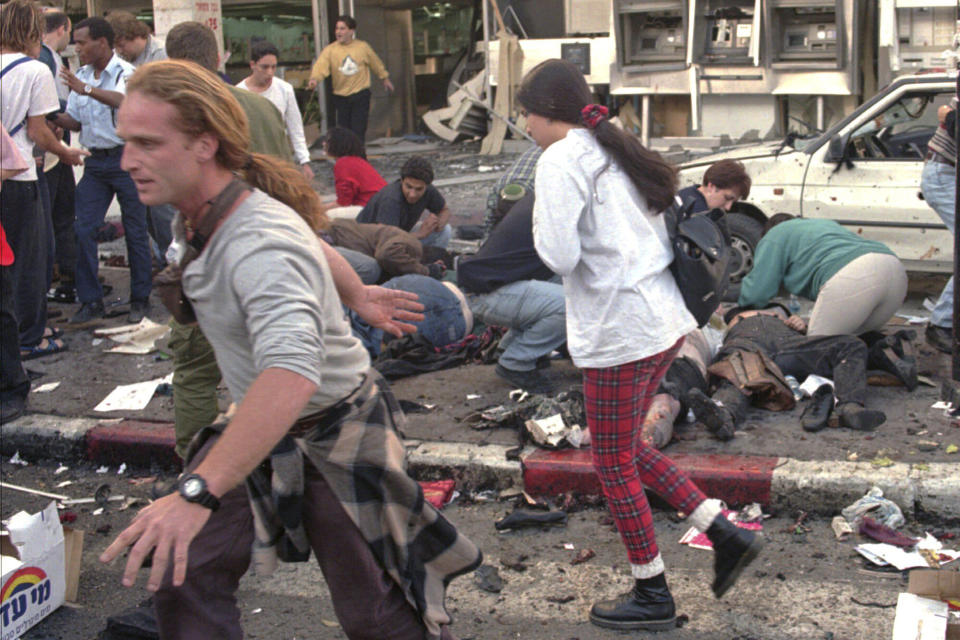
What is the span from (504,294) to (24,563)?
2.93m

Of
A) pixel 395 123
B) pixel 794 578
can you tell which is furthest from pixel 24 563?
pixel 395 123

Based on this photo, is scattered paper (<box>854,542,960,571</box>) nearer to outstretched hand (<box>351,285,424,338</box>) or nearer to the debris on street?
the debris on street

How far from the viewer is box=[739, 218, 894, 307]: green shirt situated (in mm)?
5969

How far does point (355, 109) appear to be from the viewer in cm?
1570

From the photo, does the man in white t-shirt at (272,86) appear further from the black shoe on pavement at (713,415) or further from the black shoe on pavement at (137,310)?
the black shoe on pavement at (713,415)

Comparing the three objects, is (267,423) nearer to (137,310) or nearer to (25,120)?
(25,120)

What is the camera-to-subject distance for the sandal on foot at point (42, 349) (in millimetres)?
7066

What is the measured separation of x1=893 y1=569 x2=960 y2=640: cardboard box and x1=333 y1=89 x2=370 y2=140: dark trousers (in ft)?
42.7

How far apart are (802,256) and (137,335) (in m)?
4.23

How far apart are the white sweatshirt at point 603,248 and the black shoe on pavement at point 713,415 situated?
5.18ft

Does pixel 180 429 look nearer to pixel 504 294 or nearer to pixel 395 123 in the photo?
pixel 504 294

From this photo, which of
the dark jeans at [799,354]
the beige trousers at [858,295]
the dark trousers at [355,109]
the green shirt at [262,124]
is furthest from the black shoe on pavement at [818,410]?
the dark trousers at [355,109]

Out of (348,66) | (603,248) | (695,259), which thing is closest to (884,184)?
(695,259)

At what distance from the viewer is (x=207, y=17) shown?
11.7 m
